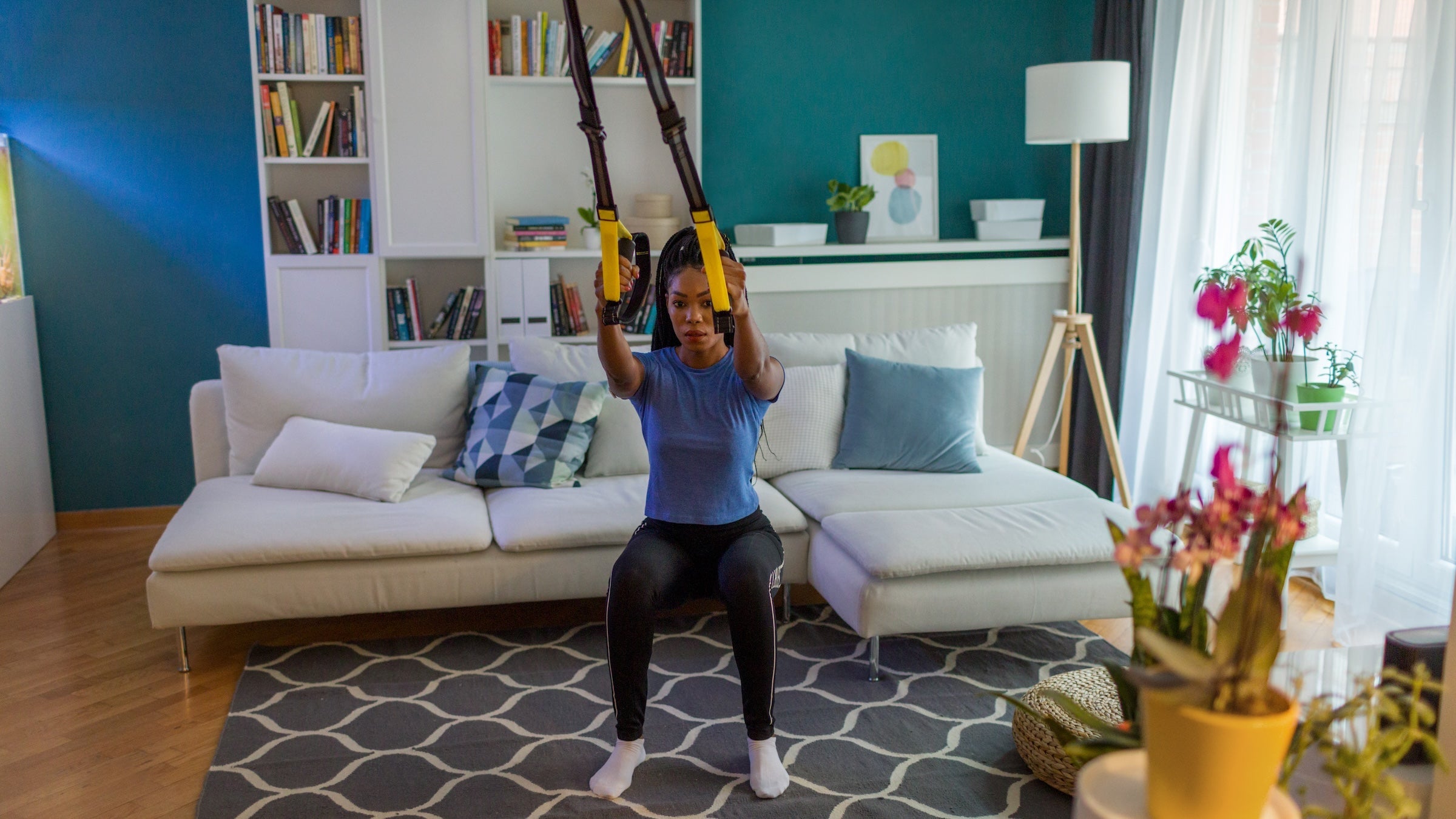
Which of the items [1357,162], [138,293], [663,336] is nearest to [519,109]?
[138,293]

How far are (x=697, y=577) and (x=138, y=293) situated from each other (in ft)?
9.61

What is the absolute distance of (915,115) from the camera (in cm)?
488

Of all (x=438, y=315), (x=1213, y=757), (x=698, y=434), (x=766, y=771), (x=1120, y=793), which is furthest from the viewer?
(x=438, y=315)

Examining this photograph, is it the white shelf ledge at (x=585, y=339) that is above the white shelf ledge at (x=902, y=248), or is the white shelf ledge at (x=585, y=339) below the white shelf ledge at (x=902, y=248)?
below

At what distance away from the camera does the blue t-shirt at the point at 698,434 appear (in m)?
2.50

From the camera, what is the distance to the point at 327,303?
422cm

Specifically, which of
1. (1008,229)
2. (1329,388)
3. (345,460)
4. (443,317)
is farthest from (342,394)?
(1329,388)

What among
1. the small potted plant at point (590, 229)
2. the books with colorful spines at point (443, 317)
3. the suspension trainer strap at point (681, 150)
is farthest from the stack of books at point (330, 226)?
Answer: the suspension trainer strap at point (681, 150)

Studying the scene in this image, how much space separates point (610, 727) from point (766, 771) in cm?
48

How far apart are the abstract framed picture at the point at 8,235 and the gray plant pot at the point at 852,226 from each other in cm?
305

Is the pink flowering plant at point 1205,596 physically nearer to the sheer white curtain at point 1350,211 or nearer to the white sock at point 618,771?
the white sock at point 618,771

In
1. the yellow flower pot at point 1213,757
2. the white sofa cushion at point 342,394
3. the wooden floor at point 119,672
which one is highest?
the yellow flower pot at point 1213,757

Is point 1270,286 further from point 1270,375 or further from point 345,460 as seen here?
point 345,460

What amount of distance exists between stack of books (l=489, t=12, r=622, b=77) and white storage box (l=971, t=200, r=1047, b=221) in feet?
5.68
